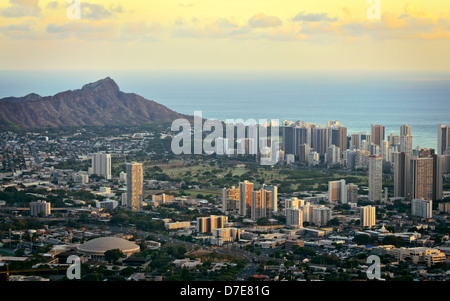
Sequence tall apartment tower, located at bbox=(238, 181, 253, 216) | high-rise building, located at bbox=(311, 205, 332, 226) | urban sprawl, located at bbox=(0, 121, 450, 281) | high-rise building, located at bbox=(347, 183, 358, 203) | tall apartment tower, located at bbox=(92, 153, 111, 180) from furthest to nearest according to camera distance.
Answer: tall apartment tower, located at bbox=(92, 153, 111, 180) → high-rise building, located at bbox=(347, 183, 358, 203) → tall apartment tower, located at bbox=(238, 181, 253, 216) → high-rise building, located at bbox=(311, 205, 332, 226) → urban sprawl, located at bbox=(0, 121, 450, 281)

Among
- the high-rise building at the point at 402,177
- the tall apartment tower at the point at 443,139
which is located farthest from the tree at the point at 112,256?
the tall apartment tower at the point at 443,139

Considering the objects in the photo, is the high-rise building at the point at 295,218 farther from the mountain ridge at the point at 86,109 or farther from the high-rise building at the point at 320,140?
the mountain ridge at the point at 86,109

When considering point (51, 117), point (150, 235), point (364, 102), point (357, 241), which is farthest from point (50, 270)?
point (364, 102)

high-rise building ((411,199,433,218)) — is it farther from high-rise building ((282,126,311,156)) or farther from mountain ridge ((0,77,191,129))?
mountain ridge ((0,77,191,129))

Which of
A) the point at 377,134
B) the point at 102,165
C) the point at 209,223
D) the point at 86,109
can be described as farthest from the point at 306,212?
the point at 86,109

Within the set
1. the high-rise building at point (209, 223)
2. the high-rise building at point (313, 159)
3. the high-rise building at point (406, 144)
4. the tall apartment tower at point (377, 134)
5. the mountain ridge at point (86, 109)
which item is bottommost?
the high-rise building at point (209, 223)

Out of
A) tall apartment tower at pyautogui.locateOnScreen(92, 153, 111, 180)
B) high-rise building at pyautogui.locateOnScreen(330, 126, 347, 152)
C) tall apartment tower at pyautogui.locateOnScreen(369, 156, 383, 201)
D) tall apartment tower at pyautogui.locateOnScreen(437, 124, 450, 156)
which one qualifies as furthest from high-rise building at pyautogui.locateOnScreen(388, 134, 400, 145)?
tall apartment tower at pyautogui.locateOnScreen(92, 153, 111, 180)
